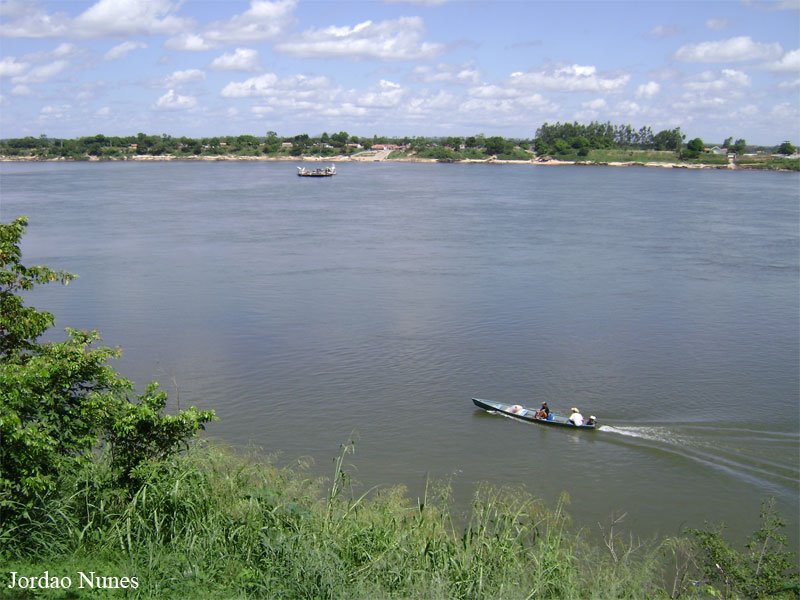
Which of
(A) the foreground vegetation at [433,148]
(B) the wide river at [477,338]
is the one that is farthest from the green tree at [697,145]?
(B) the wide river at [477,338]

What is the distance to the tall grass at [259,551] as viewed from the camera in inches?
311

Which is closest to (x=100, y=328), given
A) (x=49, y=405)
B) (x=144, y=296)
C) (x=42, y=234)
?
(x=144, y=296)

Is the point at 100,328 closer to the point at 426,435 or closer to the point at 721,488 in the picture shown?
the point at 426,435

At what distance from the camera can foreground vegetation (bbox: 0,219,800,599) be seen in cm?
789

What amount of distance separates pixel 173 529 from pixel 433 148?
5288 inches

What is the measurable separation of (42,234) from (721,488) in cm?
3859

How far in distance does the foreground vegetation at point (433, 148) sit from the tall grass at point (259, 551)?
125m

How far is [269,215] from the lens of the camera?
53.6m

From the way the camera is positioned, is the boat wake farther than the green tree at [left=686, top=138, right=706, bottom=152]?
No

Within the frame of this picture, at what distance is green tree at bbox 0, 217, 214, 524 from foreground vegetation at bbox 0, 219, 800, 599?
0.02 m

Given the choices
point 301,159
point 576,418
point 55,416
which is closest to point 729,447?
point 576,418

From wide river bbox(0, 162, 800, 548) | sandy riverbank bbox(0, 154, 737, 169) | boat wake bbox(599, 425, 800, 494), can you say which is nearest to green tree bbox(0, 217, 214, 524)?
wide river bbox(0, 162, 800, 548)

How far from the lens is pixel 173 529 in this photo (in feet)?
28.3

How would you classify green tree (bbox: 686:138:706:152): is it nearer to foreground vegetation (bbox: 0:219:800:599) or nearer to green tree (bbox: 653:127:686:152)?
green tree (bbox: 653:127:686:152)
